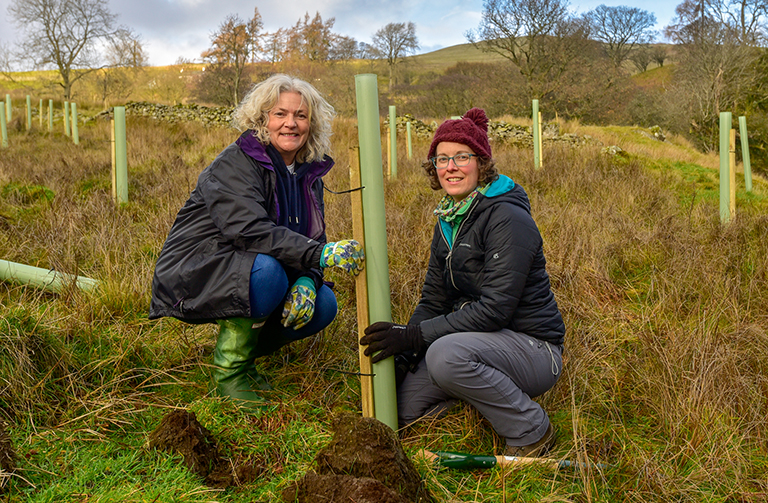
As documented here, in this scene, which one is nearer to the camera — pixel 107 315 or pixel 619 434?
pixel 619 434

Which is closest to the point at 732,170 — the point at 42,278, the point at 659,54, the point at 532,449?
the point at 532,449

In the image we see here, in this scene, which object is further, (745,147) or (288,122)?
→ (745,147)

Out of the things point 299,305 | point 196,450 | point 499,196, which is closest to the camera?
point 196,450

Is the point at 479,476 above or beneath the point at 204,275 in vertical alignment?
beneath

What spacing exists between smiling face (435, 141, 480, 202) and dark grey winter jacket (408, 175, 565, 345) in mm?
83

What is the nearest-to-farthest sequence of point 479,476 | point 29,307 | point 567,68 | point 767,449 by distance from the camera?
1. point 479,476
2. point 767,449
3. point 29,307
4. point 567,68

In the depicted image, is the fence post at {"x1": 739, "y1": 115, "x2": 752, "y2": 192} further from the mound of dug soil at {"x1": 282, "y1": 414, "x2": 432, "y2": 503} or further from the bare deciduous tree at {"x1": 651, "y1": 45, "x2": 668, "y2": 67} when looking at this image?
the bare deciduous tree at {"x1": 651, "y1": 45, "x2": 668, "y2": 67}

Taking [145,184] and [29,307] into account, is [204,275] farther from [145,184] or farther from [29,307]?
[145,184]

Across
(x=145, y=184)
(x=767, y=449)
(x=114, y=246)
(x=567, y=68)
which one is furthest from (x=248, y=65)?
(x=767, y=449)

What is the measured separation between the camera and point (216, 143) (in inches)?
472

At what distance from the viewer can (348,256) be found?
1.95m

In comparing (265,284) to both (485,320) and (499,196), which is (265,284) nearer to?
(485,320)

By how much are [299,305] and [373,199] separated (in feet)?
2.32

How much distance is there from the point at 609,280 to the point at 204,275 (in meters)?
2.91
